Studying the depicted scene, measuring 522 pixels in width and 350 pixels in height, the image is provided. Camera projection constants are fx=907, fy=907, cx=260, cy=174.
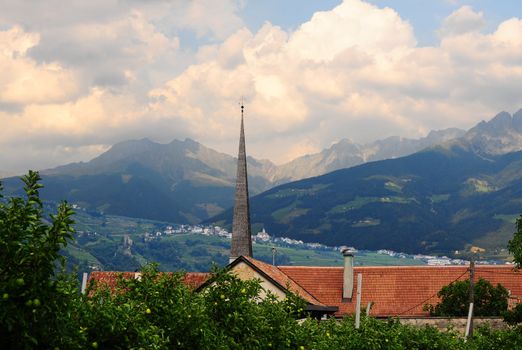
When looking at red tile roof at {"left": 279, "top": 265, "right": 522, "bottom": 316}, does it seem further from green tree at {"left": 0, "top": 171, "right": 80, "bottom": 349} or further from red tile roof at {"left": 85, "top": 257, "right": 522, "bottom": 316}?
green tree at {"left": 0, "top": 171, "right": 80, "bottom": 349}

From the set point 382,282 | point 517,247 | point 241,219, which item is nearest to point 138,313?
point 517,247

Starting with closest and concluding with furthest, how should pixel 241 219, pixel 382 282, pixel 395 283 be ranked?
pixel 395 283, pixel 382 282, pixel 241 219

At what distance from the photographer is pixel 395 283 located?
6656cm

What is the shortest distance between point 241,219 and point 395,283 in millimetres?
13692

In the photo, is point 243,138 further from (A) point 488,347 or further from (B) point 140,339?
(B) point 140,339

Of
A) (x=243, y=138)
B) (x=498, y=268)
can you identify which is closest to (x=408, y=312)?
(x=498, y=268)

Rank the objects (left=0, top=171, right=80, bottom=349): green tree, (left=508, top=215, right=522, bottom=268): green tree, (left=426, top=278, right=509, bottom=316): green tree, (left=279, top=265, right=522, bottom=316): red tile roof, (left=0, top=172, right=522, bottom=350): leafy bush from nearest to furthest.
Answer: (left=0, top=171, right=80, bottom=349): green tree → (left=0, top=172, right=522, bottom=350): leafy bush → (left=508, top=215, right=522, bottom=268): green tree → (left=426, top=278, right=509, bottom=316): green tree → (left=279, top=265, right=522, bottom=316): red tile roof

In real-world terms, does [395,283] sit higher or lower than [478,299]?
higher

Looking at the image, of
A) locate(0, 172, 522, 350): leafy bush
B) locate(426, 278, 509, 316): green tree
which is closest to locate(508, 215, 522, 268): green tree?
locate(0, 172, 522, 350): leafy bush

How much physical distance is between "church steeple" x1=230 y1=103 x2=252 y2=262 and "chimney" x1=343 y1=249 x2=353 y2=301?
812 cm

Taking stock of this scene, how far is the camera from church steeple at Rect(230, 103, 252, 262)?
7031 centimetres

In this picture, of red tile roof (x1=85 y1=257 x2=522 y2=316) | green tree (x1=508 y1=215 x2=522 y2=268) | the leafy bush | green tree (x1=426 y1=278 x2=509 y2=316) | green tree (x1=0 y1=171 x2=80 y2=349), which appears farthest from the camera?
red tile roof (x1=85 y1=257 x2=522 y2=316)

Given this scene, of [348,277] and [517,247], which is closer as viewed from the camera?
[517,247]

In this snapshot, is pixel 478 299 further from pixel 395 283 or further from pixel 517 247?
pixel 517 247
